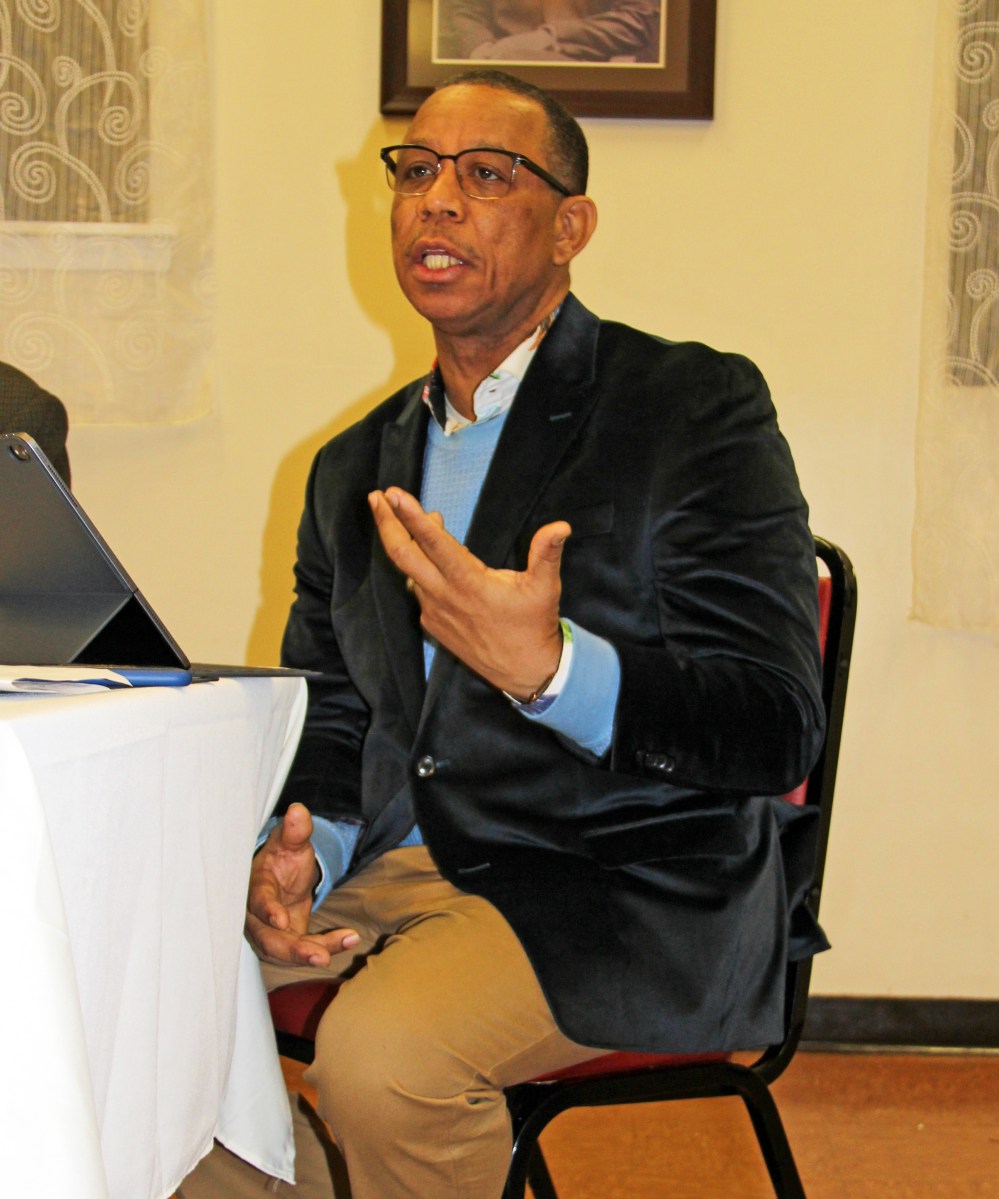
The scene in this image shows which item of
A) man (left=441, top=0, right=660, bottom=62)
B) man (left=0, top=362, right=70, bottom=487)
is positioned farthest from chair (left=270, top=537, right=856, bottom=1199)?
man (left=441, top=0, right=660, bottom=62)

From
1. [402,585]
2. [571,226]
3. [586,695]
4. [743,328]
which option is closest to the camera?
[586,695]

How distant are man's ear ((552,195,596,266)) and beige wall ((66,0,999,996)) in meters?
0.92

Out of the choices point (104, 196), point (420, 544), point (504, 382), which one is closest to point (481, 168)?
point (504, 382)

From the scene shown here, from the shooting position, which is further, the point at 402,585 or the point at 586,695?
the point at 402,585

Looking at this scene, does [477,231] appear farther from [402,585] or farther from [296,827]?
[296,827]

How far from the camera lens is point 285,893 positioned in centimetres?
129

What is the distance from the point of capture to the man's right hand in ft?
4.01

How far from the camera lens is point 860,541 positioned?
2455 millimetres

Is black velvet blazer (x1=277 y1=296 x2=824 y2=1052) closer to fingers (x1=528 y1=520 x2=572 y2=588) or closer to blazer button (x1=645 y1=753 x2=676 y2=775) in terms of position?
blazer button (x1=645 y1=753 x2=676 y2=775)

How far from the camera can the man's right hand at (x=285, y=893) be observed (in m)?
1.22

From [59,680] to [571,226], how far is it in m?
0.97

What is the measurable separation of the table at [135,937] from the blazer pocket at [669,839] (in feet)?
1.02

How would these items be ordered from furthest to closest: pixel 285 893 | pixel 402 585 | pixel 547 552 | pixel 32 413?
pixel 32 413 → pixel 402 585 → pixel 285 893 → pixel 547 552

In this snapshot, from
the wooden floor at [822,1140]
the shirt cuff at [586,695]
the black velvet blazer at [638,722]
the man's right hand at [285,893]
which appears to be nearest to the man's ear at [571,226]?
the black velvet blazer at [638,722]
